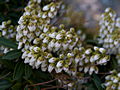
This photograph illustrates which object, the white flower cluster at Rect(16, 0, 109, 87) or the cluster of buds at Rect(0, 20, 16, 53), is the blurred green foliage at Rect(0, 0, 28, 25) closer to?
the cluster of buds at Rect(0, 20, 16, 53)

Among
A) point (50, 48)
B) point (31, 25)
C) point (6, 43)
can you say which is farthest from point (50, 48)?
point (6, 43)

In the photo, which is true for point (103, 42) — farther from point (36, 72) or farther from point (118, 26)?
point (36, 72)

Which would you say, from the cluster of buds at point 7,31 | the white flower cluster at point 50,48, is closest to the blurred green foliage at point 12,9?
the cluster of buds at point 7,31

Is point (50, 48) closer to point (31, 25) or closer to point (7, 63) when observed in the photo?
point (31, 25)

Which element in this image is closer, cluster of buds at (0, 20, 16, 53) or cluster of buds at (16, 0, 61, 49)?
cluster of buds at (16, 0, 61, 49)

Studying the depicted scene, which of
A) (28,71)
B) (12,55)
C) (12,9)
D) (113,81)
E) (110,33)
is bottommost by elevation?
(113,81)

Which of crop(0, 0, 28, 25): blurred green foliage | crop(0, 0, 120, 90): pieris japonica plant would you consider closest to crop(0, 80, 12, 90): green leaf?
crop(0, 0, 120, 90): pieris japonica plant

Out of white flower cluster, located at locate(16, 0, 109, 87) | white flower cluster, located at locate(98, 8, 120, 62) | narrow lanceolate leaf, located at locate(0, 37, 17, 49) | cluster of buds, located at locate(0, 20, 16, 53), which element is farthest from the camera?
white flower cluster, located at locate(98, 8, 120, 62)
